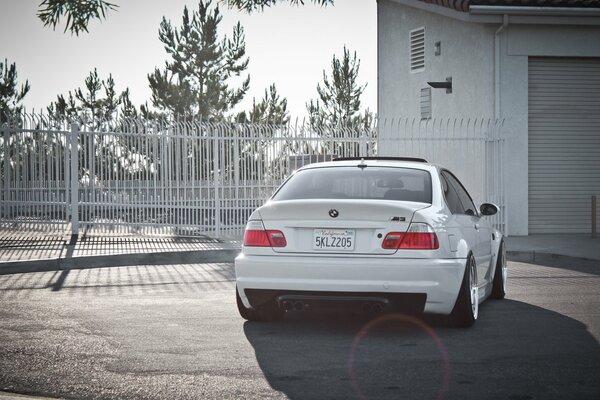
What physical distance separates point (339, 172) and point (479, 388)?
125 inches

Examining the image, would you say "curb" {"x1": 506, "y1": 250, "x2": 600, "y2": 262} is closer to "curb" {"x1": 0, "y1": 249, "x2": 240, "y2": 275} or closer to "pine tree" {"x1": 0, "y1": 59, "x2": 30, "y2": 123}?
"curb" {"x1": 0, "y1": 249, "x2": 240, "y2": 275}

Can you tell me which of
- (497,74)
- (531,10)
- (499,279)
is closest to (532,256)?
(497,74)

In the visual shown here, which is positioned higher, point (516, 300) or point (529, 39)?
point (529, 39)

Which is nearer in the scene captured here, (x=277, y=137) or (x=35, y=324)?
(x=35, y=324)

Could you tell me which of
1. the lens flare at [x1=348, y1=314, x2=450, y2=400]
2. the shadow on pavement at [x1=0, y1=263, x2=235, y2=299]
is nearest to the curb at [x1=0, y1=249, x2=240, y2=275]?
the shadow on pavement at [x1=0, y1=263, x2=235, y2=299]

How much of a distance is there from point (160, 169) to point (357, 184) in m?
11.4

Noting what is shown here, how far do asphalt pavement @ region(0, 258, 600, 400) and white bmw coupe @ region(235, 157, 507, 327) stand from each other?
0.31 meters

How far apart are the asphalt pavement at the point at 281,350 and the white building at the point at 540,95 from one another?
10056 mm

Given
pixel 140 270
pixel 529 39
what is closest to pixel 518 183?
pixel 529 39

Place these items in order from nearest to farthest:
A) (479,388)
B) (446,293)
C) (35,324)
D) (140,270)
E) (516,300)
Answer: (479,388)
(446,293)
(35,324)
(516,300)
(140,270)

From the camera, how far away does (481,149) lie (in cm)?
2053

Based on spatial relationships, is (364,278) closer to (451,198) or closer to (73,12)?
(451,198)

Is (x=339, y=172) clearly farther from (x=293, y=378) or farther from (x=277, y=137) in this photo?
(x=277, y=137)

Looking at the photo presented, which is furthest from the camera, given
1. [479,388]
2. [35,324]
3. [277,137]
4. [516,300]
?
[277,137]
